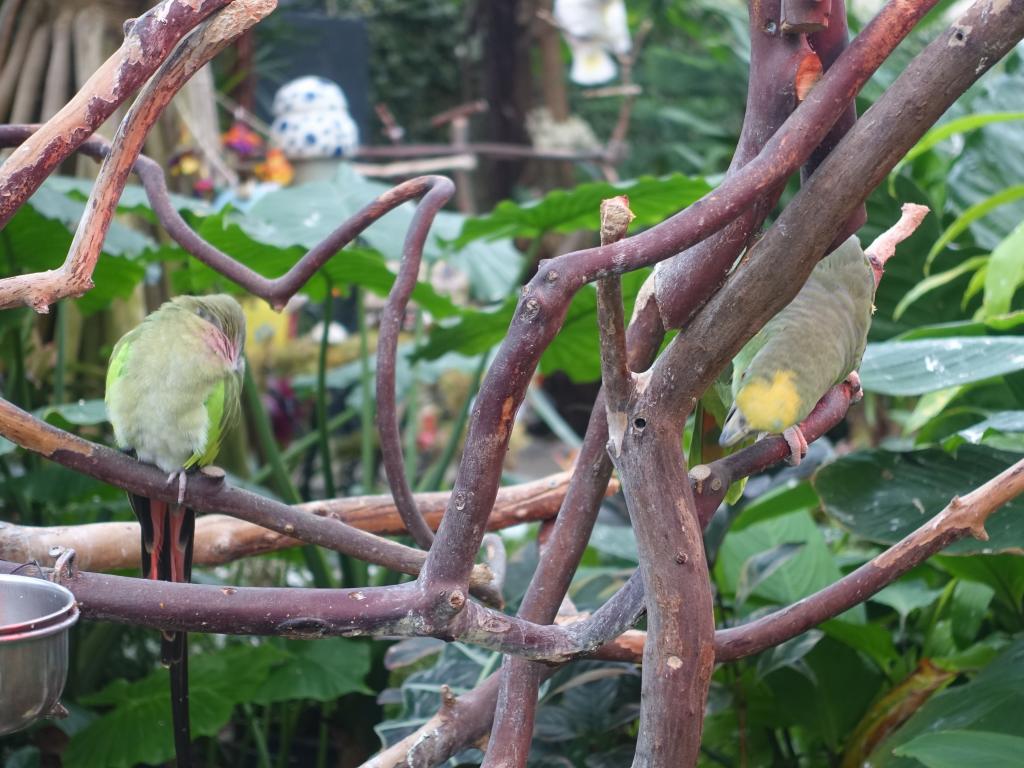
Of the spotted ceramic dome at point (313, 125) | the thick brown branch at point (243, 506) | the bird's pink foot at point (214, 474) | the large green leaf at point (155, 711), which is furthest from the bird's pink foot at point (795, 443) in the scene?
the spotted ceramic dome at point (313, 125)

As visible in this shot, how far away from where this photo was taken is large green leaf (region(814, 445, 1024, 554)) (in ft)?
3.67

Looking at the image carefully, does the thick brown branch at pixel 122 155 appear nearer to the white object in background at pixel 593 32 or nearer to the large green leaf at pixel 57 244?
the large green leaf at pixel 57 244

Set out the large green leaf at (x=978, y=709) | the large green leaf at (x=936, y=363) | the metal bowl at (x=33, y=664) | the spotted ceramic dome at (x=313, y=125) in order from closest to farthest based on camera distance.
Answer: the metal bowl at (x=33, y=664) → the large green leaf at (x=978, y=709) → the large green leaf at (x=936, y=363) → the spotted ceramic dome at (x=313, y=125)

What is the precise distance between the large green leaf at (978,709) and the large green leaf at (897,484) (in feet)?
0.56

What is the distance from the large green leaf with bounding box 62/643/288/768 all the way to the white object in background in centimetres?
251

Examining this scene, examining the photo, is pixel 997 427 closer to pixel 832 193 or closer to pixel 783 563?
pixel 783 563

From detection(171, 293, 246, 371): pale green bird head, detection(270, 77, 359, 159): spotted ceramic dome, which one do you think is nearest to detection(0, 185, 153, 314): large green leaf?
detection(171, 293, 246, 371): pale green bird head

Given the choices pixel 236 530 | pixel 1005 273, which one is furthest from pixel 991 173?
pixel 236 530

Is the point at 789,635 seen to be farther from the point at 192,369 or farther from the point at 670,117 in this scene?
the point at 670,117

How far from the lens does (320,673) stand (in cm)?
152

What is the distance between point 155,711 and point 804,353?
1.12 m

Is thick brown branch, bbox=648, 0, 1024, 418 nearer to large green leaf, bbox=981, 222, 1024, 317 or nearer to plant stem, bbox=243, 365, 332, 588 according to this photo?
large green leaf, bbox=981, 222, 1024, 317

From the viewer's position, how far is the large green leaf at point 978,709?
100cm

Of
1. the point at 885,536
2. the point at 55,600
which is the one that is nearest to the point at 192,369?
the point at 55,600
